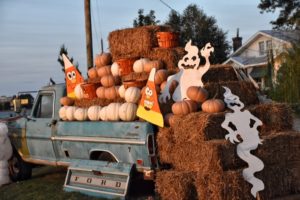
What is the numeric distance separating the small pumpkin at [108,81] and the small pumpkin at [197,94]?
6.51 feet

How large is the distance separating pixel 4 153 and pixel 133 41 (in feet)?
12.6

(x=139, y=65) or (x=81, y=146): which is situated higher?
(x=139, y=65)

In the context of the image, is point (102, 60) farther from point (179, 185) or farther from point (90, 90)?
point (179, 185)

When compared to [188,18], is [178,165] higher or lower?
lower

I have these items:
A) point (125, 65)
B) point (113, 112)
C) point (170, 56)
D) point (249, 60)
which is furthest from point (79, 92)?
point (249, 60)

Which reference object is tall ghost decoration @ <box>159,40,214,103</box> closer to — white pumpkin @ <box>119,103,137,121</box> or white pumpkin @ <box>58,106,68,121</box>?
white pumpkin @ <box>119,103,137,121</box>

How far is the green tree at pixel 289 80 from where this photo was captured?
55.3ft

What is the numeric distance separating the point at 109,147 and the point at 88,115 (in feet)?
3.36

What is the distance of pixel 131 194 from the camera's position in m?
8.36

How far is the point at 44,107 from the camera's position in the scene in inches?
408

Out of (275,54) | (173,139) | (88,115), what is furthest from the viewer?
(275,54)

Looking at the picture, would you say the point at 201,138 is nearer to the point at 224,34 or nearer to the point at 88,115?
the point at 88,115

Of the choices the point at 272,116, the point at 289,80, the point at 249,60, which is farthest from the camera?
the point at 249,60

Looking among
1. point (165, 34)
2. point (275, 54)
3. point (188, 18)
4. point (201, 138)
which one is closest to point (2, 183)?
point (165, 34)
